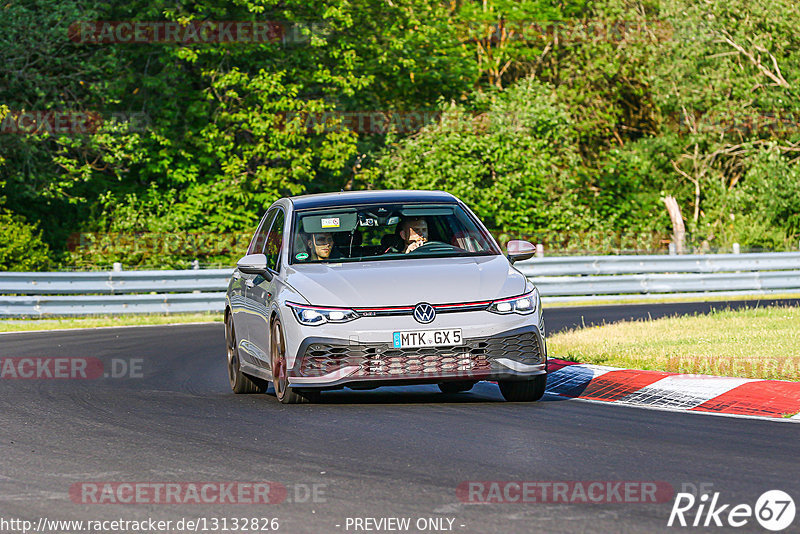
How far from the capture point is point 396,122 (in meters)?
42.6

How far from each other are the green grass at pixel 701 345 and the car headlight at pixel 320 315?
3.29 meters

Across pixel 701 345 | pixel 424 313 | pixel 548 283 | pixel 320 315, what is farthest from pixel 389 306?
pixel 548 283

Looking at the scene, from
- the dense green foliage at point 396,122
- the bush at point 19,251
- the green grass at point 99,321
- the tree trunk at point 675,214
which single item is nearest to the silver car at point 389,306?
the green grass at point 99,321

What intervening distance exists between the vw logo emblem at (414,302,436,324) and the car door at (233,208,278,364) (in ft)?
6.41

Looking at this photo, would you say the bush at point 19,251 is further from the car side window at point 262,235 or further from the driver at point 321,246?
the driver at point 321,246

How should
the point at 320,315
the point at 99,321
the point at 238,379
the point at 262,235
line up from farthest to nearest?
the point at 99,321 → the point at 262,235 → the point at 238,379 → the point at 320,315

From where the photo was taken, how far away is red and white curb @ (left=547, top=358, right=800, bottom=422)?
998cm

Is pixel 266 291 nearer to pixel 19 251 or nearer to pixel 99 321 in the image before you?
pixel 99 321

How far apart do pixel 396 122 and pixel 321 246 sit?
3157 cm

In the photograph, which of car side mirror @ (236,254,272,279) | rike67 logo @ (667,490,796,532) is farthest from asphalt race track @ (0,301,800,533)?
car side mirror @ (236,254,272,279)

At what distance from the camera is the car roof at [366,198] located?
1180cm

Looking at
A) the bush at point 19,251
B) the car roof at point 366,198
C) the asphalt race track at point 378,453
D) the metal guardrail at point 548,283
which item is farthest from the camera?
the bush at point 19,251

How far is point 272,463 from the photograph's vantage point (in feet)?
25.9

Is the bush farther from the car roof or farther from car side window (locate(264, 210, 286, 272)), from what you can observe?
the car roof
